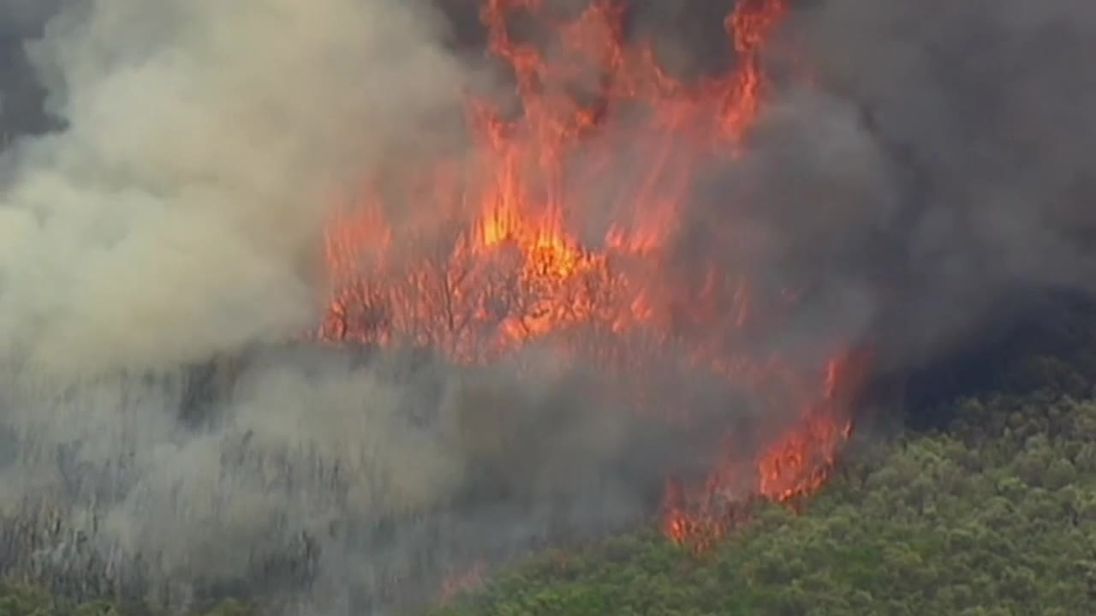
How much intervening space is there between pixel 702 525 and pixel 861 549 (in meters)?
9.66

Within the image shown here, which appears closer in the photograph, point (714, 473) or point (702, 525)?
point (702, 525)

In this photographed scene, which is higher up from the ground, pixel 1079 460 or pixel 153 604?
pixel 1079 460

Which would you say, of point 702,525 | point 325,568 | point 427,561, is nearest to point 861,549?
point 702,525

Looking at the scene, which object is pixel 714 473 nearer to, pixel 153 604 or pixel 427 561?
pixel 427 561

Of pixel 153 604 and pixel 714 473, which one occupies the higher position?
pixel 714 473

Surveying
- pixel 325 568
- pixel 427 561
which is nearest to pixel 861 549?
pixel 427 561

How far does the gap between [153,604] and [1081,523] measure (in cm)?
4155

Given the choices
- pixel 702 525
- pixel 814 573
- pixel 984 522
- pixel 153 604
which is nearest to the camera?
pixel 814 573

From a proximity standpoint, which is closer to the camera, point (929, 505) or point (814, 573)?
point (814, 573)

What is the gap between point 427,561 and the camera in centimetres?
7844

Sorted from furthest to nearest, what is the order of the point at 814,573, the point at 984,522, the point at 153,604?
the point at 153,604 < the point at 984,522 < the point at 814,573

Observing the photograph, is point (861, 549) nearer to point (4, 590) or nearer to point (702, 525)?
point (702, 525)

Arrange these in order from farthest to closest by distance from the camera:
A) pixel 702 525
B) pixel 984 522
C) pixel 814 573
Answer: pixel 702 525 → pixel 984 522 → pixel 814 573

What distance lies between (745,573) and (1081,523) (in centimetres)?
1524
